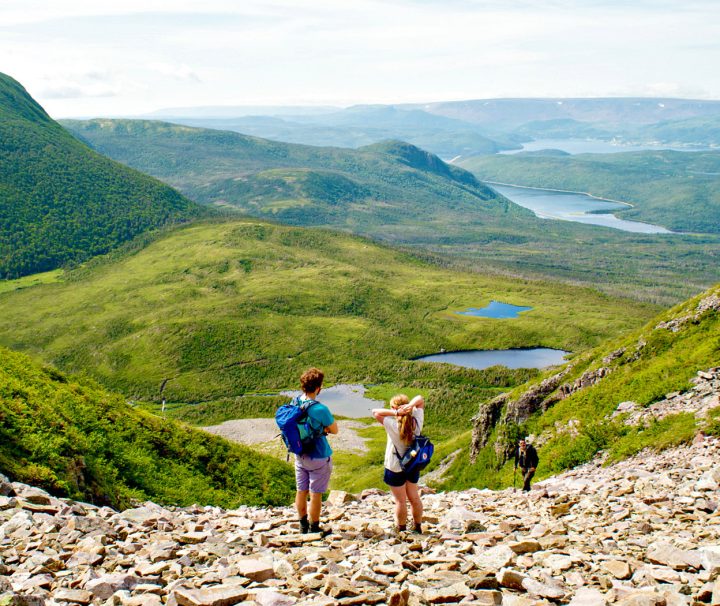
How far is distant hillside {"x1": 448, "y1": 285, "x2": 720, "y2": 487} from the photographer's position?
28.5 metres

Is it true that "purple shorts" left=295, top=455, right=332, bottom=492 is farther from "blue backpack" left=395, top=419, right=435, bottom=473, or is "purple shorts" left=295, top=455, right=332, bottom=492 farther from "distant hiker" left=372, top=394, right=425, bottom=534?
"blue backpack" left=395, top=419, right=435, bottom=473

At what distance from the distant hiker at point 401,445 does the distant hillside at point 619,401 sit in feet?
43.5

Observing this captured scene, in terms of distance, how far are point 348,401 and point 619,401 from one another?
141706mm

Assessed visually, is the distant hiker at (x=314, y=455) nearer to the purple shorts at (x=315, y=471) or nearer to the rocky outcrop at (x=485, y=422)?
the purple shorts at (x=315, y=471)

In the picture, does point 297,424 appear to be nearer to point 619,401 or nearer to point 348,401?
point 619,401

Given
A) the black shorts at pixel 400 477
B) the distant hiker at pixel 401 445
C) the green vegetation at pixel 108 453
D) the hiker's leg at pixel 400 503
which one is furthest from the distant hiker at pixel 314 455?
the green vegetation at pixel 108 453

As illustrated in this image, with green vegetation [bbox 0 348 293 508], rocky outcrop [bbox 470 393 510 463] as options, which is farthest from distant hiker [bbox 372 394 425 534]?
rocky outcrop [bbox 470 393 510 463]

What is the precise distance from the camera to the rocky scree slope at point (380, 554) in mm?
12250

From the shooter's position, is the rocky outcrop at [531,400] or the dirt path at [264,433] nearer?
the rocky outcrop at [531,400]

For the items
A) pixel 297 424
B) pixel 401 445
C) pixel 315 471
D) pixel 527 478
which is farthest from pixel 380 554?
pixel 527 478

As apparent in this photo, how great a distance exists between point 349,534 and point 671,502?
8.90 meters

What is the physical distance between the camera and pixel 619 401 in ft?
112

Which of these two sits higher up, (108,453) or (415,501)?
(415,501)

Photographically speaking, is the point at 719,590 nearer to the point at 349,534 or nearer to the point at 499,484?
the point at 349,534
